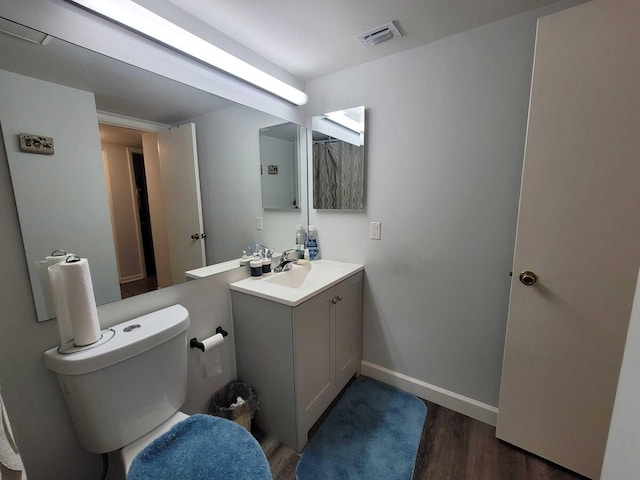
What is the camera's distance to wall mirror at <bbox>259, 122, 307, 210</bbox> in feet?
5.84

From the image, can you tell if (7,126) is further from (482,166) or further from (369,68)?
(482,166)

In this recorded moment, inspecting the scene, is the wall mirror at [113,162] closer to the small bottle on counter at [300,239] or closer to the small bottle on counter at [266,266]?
the small bottle on counter at [266,266]

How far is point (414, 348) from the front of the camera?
173cm

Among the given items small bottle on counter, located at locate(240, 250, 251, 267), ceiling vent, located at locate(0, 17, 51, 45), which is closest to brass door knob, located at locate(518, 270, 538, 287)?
small bottle on counter, located at locate(240, 250, 251, 267)

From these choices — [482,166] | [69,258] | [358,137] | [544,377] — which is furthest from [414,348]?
[69,258]

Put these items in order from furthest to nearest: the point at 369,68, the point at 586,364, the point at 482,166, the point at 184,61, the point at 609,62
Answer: the point at 369,68, the point at 482,166, the point at 184,61, the point at 586,364, the point at 609,62

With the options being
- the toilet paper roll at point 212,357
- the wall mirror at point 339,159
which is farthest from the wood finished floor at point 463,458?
the wall mirror at point 339,159

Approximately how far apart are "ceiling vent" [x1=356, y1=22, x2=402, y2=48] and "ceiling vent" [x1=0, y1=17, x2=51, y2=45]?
129 cm

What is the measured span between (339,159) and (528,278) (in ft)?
4.15

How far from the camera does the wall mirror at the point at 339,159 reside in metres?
1.73

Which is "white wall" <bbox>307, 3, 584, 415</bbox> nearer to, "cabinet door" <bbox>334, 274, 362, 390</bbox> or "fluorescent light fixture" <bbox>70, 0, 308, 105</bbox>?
"cabinet door" <bbox>334, 274, 362, 390</bbox>

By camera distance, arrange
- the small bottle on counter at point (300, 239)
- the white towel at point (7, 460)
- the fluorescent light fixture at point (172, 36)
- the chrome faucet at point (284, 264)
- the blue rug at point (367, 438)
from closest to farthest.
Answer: the white towel at point (7, 460), the fluorescent light fixture at point (172, 36), the blue rug at point (367, 438), the chrome faucet at point (284, 264), the small bottle on counter at point (300, 239)

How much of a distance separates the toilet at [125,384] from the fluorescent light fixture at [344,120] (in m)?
1.47

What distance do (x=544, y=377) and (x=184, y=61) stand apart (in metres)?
2.28
